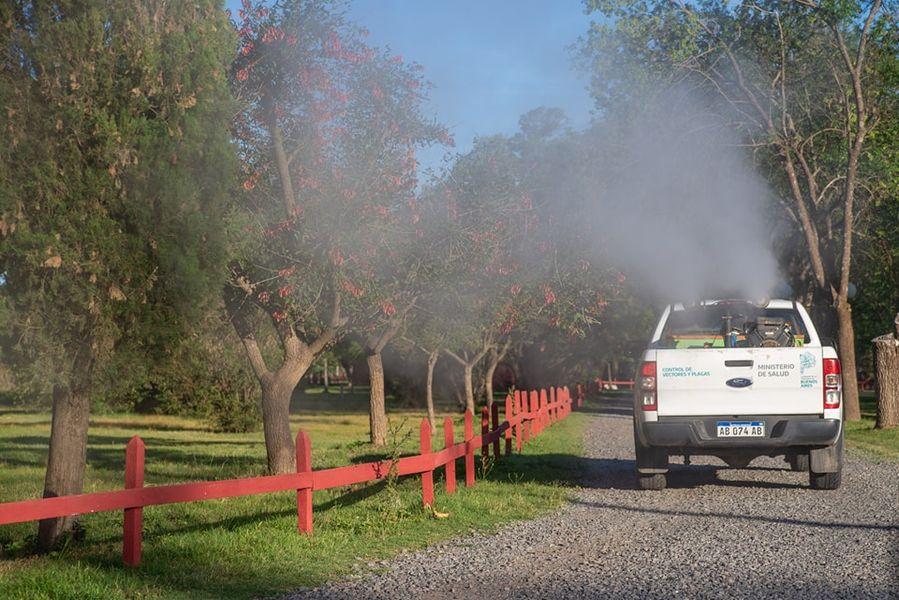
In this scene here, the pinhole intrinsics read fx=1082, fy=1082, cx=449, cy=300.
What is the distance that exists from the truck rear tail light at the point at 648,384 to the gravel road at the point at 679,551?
1047 millimetres

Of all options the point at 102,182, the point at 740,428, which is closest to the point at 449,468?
the point at 740,428

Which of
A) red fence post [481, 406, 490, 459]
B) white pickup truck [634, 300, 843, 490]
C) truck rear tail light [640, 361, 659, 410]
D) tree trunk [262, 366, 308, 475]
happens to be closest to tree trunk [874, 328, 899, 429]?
red fence post [481, 406, 490, 459]

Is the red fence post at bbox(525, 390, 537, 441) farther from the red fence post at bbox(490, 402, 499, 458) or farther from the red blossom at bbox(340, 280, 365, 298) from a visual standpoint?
the red blossom at bbox(340, 280, 365, 298)

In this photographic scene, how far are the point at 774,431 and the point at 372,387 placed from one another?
1291 centimetres

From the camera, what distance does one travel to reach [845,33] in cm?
2600

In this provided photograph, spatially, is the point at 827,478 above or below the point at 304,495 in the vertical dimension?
below

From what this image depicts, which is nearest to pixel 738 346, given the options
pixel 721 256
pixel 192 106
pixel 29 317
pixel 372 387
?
→ pixel 192 106

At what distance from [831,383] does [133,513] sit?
287 inches

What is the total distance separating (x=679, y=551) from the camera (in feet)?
27.1

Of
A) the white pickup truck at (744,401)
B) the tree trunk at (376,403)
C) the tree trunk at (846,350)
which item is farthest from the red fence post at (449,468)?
the tree trunk at (846,350)

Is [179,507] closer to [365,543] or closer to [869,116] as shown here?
[365,543]

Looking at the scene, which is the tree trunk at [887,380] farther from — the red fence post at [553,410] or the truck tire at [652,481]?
the truck tire at [652,481]

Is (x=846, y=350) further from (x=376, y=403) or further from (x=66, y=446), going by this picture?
(x=66, y=446)

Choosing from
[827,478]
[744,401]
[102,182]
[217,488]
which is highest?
[102,182]
